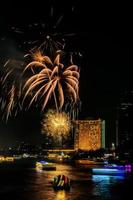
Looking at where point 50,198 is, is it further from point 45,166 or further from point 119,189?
point 45,166

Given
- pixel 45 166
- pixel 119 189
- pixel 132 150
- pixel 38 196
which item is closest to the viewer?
pixel 38 196

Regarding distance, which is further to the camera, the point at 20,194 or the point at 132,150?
the point at 132,150

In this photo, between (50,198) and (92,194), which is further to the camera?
(92,194)

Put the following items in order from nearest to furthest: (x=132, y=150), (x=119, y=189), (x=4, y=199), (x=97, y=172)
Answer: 1. (x=4, y=199)
2. (x=119, y=189)
3. (x=97, y=172)
4. (x=132, y=150)

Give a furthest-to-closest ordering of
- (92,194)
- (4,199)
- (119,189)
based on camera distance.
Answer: (119,189) → (92,194) → (4,199)

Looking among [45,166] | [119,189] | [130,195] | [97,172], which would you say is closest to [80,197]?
[130,195]

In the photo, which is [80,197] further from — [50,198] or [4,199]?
[4,199]

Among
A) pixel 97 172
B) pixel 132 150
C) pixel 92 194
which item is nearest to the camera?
pixel 92 194

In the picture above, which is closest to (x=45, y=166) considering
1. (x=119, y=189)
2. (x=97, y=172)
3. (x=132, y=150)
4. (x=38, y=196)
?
(x=97, y=172)

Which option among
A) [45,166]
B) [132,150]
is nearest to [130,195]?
[45,166]
